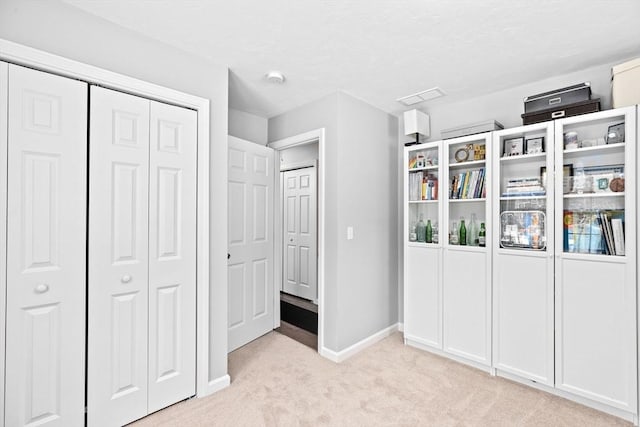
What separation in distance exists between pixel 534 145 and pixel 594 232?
766 millimetres

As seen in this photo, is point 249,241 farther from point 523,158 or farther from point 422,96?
point 523,158

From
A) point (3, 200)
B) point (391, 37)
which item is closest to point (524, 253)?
point (391, 37)

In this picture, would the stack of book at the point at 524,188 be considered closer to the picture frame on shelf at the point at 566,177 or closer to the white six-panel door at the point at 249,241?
the picture frame on shelf at the point at 566,177

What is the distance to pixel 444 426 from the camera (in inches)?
77.1

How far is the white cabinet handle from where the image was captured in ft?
5.38

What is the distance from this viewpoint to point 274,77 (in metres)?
2.52

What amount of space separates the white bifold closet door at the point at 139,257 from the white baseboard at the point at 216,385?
104 millimetres

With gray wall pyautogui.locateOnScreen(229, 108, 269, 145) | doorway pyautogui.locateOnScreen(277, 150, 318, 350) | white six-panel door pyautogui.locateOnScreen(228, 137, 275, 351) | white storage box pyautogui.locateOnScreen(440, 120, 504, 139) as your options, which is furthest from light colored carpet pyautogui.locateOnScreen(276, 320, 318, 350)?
white storage box pyautogui.locateOnScreen(440, 120, 504, 139)

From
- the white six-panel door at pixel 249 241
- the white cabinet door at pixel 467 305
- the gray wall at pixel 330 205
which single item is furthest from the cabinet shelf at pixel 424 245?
the white six-panel door at pixel 249 241

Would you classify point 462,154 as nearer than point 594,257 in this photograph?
No

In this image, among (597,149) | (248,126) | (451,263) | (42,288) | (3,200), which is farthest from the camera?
(248,126)

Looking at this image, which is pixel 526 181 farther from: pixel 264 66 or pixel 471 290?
pixel 264 66

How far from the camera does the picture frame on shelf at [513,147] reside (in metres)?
2.56

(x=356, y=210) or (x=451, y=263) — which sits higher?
(x=356, y=210)
